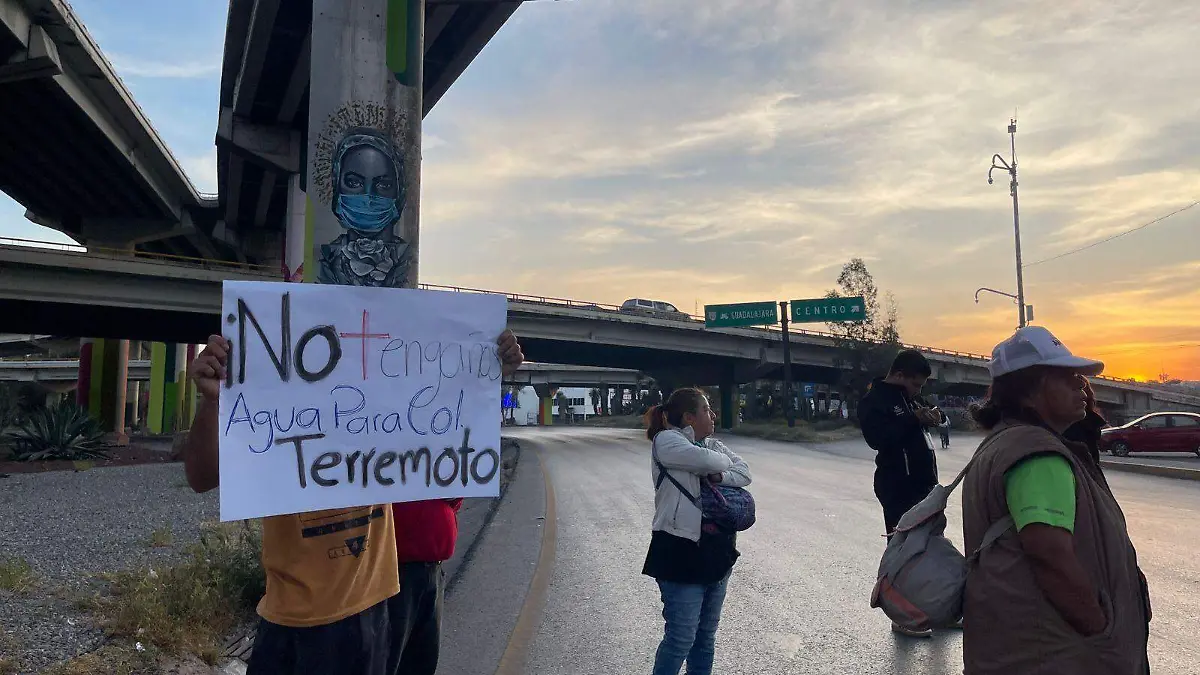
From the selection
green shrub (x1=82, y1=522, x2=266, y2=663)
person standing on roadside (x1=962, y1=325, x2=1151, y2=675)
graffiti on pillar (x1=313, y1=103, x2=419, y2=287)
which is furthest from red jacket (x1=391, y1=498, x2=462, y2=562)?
graffiti on pillar (x1=313, y1=103, x2=419, y2=287)

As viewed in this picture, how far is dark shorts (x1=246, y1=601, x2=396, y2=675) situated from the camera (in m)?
2.32

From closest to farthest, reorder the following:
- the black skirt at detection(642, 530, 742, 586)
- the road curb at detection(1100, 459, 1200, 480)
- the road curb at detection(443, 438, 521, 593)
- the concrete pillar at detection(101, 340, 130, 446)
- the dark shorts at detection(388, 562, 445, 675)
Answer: the dark shorts at detection(388, 562, 445, 675)
the black skirt at detection(642, 530, 742, 586)
the road curb at detection(443, 438, 521, 593)
the road curb at detection(1100, 459, 1200, 480)
the concrete pillar at detection(101, 340, 130, 446)

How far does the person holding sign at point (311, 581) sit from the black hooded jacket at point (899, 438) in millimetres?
3431

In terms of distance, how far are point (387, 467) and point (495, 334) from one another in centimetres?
63

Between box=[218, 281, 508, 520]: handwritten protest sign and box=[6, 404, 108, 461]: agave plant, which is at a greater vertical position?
box=[218, 281, 508, 520]: handwritten protest sign

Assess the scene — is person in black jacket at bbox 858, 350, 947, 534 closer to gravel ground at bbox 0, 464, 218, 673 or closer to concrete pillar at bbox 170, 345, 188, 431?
gravel ground at bbox 0, 464, 218, 673

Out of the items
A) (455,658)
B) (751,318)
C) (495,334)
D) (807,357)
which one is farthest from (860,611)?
(807,357)

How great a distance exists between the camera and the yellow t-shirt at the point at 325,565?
2.34 m

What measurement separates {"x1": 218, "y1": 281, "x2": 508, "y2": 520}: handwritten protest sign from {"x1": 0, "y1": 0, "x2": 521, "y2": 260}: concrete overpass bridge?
17.8 meters

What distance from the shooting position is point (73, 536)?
8.63 m

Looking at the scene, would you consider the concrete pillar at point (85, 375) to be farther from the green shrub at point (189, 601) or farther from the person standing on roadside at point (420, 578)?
the person standing on roadside at point (420, 578)

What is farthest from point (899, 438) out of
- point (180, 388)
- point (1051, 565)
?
point (180, 388)

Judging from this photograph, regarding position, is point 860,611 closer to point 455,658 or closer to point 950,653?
point 950,653

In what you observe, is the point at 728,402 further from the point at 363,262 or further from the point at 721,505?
the point at 721,505
